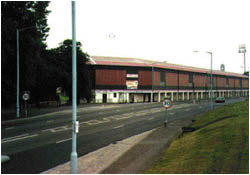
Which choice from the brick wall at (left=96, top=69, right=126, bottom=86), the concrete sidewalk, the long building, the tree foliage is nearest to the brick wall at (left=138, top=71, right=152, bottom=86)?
the long building

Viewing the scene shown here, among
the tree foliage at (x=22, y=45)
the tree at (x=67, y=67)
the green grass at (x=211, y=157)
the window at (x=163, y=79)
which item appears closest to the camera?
the green grass at (x=211, y=157)

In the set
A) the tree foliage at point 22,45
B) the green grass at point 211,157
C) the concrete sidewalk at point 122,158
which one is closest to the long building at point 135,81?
the tree foliage at point 22,45

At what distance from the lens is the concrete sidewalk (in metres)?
9.59

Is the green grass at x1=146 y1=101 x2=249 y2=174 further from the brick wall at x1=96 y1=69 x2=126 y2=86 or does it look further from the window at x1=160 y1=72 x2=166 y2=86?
the window at x1=160 y1=72 x2=166 y2=86

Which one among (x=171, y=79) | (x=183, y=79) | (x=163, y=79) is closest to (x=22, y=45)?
(x=163, y=79)

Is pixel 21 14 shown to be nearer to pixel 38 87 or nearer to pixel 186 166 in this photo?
pixel 38 87

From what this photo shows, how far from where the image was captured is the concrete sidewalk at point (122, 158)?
378 inches

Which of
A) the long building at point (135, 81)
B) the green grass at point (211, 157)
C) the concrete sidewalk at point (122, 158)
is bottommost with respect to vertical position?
the concrete sidewalk at point (122, 158)

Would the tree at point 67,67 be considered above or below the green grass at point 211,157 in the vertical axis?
above

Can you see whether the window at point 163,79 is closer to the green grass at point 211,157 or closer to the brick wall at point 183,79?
the brick wall at point 183,79

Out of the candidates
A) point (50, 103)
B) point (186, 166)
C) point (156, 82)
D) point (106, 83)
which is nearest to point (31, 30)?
point (50, 103)

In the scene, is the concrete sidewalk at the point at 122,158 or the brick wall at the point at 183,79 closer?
the concrete sidewalk at the point at 122,158

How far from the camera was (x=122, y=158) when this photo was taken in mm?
11242

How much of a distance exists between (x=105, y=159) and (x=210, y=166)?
15.2ft
